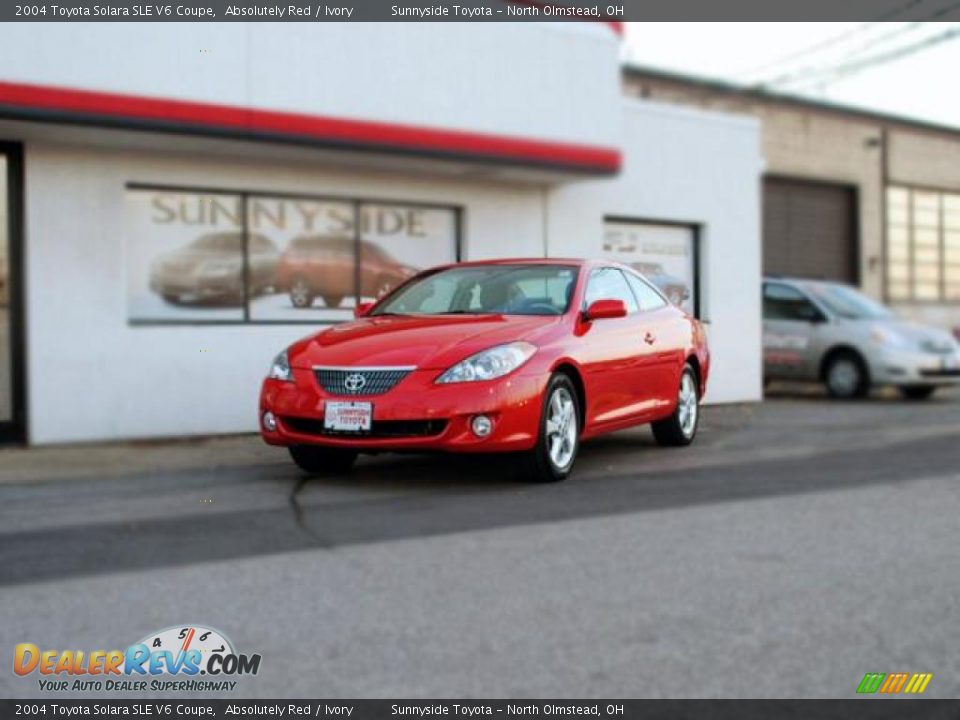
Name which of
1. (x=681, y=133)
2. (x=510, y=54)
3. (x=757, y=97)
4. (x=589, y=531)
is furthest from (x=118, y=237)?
(x=757, y=97)

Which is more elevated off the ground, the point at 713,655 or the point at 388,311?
the point at 388,311

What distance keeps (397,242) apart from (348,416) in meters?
5.65

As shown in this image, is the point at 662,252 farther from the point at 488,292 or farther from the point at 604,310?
the point at 604,310

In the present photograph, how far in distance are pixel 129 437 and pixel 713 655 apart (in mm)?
7741

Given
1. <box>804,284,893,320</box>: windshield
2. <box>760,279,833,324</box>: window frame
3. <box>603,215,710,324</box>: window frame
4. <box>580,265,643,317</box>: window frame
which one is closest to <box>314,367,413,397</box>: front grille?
<box>580,265,643,317</box>: window frame

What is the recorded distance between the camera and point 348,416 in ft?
24.5

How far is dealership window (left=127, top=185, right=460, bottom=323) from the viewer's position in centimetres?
1131

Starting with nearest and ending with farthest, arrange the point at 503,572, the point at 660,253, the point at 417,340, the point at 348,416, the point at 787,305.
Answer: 1. the point at 503,572
2. the point at 348,416
3. the point at 417,340
4. the point at 660,253
5. the point at 787,305

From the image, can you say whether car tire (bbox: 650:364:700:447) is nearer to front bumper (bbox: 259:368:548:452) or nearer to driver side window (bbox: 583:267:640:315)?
driver side window (bbox: 583:267:640:315)

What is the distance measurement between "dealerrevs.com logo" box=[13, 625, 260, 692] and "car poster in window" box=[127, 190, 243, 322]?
721cm

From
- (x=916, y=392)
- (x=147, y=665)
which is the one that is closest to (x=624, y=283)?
(x=147, y=665)

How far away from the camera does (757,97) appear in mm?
27656
